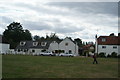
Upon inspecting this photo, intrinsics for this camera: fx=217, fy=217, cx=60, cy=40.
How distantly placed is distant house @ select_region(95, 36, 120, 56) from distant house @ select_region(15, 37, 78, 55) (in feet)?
26.2

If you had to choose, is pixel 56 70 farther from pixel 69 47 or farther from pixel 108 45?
pixel 69 47

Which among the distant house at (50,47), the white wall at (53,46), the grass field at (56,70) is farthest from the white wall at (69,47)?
the grass field at (56,70)

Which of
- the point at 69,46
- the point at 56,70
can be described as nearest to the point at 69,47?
the point at 69,46

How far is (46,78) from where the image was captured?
1378 cm

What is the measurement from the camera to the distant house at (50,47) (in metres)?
68.1

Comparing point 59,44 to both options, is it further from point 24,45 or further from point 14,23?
point 14,23

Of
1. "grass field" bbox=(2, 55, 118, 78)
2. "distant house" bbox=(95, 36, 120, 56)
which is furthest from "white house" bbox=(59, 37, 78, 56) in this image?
"grass field" bbox=(2, 55, 118, 78)

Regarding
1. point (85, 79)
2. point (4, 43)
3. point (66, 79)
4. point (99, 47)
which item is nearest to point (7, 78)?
point (66, 79)

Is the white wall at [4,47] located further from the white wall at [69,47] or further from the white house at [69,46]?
the white house at [69,46]

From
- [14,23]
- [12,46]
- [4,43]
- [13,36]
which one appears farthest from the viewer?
[14,23]

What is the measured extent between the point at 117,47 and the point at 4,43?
120 ft

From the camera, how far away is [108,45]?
6269 centimetres

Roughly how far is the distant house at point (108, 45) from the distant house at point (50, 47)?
7971 millimetres

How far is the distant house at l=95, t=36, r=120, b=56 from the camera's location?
204ft
